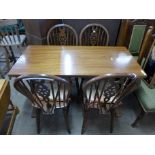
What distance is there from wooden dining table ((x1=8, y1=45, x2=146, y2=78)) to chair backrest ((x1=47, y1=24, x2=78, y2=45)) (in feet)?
0.74

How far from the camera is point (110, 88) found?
118cm

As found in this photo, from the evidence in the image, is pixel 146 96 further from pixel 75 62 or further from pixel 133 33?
pixel 133 33

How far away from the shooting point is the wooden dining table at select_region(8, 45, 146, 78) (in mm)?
1350

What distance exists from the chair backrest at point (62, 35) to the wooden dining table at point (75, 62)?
226mm

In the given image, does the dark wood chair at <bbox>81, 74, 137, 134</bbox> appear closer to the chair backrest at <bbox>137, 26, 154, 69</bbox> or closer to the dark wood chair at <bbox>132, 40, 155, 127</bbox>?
the dark wood chair at <bbox>132, 40, 155, 127</bbox>

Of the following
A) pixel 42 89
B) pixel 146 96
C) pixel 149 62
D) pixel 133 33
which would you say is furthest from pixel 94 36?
pixel 42 89

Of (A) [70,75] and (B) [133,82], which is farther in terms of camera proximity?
(A) [70,75]

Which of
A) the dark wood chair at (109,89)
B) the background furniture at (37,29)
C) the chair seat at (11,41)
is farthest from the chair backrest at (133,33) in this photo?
the chair seat at (11,41)

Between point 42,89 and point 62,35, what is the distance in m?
0.97

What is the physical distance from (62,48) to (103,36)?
23.4 inches

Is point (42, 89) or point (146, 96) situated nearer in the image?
point (42, 89)
